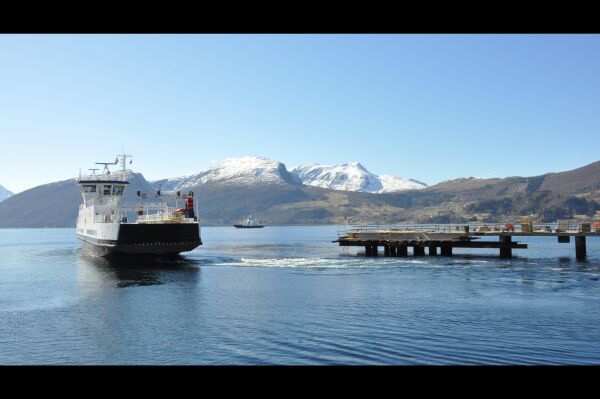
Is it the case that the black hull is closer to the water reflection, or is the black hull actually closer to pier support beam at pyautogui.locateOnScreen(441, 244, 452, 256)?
the water reflection

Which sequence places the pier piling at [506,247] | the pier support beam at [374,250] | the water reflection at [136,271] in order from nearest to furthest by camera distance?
the water reflection at [136,271], the pier piling at [506,247], the pier support beam at [374,250]

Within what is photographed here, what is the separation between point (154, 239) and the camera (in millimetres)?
73812

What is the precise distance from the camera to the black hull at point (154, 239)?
72.9 meters

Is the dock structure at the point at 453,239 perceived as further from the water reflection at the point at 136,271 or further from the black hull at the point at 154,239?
the water reflection at the point at 136,271

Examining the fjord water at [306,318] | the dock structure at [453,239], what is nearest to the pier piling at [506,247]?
the dock structure at [453,239]

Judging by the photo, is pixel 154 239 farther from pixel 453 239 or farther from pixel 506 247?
pixel 506 247

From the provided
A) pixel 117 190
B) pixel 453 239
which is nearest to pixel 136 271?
pixel 117 190

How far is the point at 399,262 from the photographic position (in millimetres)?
77125

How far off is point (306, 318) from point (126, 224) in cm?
4763
